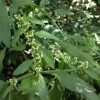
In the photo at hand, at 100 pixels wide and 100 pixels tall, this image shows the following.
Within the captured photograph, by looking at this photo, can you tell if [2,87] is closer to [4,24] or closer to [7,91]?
[7,91]

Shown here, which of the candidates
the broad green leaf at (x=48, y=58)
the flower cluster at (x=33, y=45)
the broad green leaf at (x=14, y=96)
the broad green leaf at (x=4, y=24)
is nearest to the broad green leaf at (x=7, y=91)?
the broad green leaf at (x=14, y=96)

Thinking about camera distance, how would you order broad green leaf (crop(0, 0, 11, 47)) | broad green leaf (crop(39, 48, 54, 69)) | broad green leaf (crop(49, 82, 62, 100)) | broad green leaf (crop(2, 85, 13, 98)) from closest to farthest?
1. broad green leaf (crop(0, 0, 11, 47))
2. broad green leaf (crop(2, 85, 13, 98))
3. broad green leaf (crop(49, 82, 62, 100))
4. broad green leaf (crop(39, 48, 54, 69))

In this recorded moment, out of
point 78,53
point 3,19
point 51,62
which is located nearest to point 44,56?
point 51,62

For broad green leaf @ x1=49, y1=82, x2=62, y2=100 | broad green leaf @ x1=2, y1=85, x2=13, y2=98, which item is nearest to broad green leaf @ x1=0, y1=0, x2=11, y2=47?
broad green leaf @ x1=2, y1=85, x2=13, y2=98

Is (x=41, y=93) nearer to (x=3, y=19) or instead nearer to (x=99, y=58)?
(x=3, y=19)

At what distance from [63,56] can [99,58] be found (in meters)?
0.33

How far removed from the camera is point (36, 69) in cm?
91

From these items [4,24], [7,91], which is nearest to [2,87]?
[7,91]

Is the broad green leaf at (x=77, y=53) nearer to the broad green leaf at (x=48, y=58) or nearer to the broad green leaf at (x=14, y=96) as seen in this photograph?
the broad green leaf at (x=48, y=58)

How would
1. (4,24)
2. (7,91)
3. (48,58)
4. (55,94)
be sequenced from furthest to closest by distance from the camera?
1. (48,58)
2. (55,94)
3. (7,91)
4. (4,24)

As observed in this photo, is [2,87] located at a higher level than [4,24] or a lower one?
lower

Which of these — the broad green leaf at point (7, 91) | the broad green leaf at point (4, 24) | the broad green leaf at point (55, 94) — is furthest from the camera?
the broad green leaf at point (55, 94)

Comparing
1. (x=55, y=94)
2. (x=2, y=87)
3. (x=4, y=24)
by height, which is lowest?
(x=55, y=94)

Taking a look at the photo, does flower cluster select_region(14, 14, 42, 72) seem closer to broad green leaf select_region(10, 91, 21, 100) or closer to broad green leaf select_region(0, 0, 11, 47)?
broad green leaf select_region(10, 91, 21, 100)
